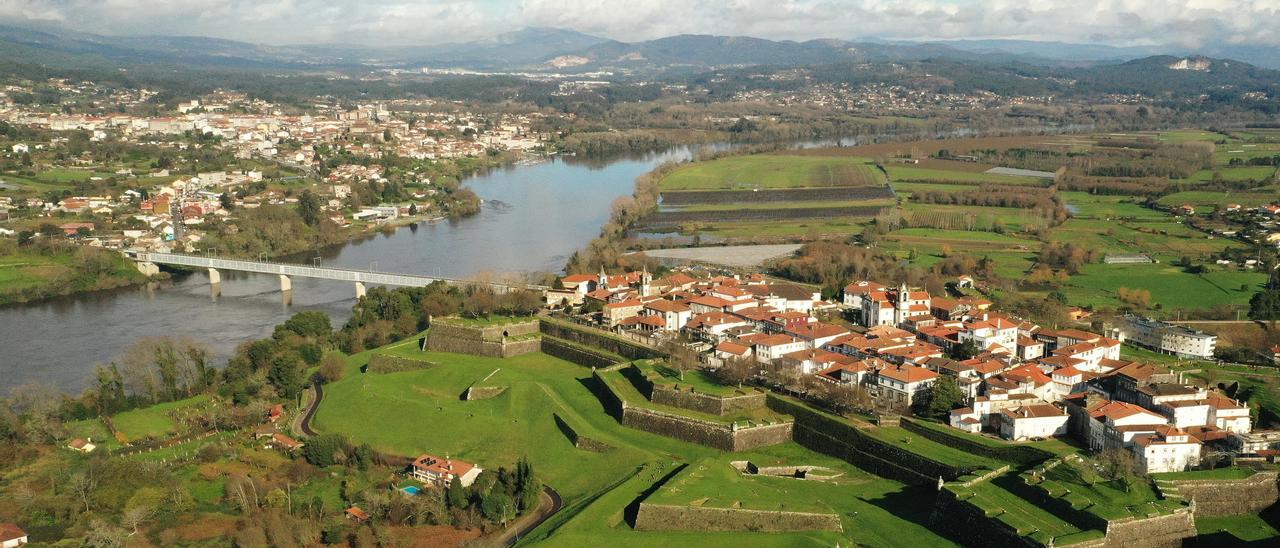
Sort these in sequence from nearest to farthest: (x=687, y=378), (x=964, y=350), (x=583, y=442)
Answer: (x=583, y=442)
(x=687, y=378)
(x=964, y=350)

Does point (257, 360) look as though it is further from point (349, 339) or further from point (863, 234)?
point (863, 234)

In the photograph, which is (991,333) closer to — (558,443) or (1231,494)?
(1231,494)

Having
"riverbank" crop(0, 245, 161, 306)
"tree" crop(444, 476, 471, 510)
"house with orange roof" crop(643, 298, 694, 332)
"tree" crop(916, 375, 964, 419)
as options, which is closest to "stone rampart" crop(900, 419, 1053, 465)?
"tree" crop(916, 375, 964, 419)

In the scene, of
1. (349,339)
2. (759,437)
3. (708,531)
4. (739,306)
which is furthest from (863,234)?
(708,531)

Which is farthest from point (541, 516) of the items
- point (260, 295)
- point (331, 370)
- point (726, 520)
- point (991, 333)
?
point (260, 295)

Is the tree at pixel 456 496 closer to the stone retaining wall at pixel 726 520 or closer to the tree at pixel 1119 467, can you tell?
the stone retaining wall at pixel 726 520

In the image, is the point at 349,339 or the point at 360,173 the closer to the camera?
the point at 349,339

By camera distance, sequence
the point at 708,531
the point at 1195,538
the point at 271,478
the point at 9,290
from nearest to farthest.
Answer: the point at 1195,538 → the point at 708,531 → the point at 271,478 → the point at 9,290
